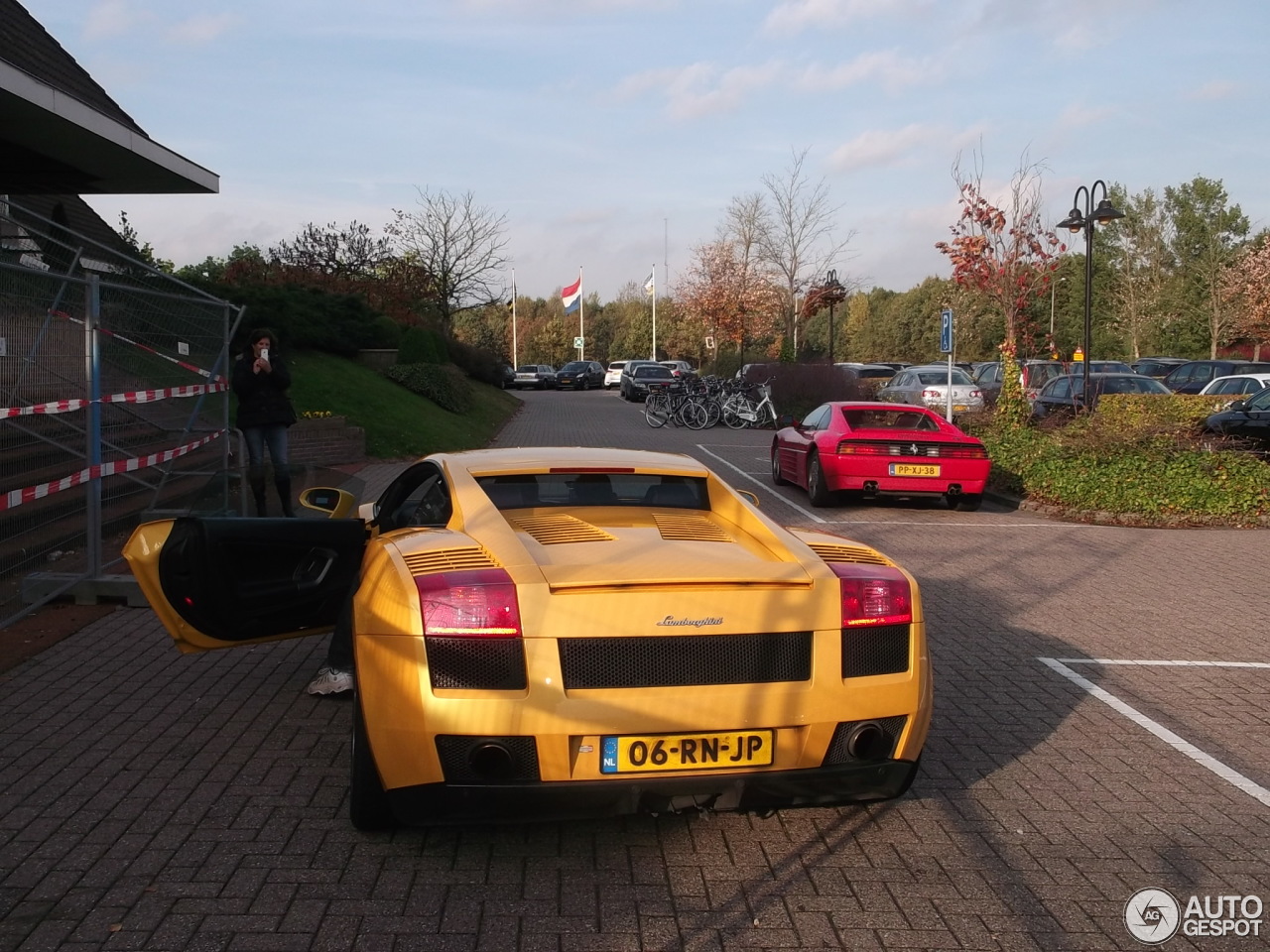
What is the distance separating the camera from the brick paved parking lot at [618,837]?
11.6ft

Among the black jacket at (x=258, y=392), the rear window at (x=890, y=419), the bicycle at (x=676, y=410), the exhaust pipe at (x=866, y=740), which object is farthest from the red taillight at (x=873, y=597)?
the bicycle at (x=676, y=410)

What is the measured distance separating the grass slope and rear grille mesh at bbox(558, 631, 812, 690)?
644 inches

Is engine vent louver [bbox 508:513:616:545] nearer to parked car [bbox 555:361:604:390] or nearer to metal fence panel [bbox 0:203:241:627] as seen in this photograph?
metal fence panel [bbox 0:203:241:627]

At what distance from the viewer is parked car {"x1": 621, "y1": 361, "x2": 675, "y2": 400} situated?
1818 inches

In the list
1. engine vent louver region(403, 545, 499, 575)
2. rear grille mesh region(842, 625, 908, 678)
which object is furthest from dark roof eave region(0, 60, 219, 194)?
rear grille mesh region(842, 625, 908, 678)

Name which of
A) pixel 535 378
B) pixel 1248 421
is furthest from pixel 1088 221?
pixel 535 378

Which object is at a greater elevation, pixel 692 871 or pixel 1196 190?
pixel 1196 190

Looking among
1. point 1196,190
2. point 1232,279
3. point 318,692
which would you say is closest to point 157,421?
point 318,692

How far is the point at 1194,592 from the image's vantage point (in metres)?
9.49

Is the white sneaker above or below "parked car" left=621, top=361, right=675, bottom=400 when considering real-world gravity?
below

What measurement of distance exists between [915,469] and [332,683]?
9215 millimetres

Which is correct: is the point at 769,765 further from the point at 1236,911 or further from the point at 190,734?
the point at 190,734

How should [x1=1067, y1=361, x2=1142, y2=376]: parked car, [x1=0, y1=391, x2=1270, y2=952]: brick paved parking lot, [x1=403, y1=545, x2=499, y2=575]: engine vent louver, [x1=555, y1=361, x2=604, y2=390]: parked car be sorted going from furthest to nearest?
[x1=555, y1=361, x2=604, y2=390]: parked car, [x1=1067, y1=361, x2=1142, y2=376]: parked car, [x1=403, y1=545, x2=499, y2=575]: engine vent louver, [x1=0, y1=391, x2=1270, y2=952]: brick paved parking lot

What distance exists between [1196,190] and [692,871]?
278ft
